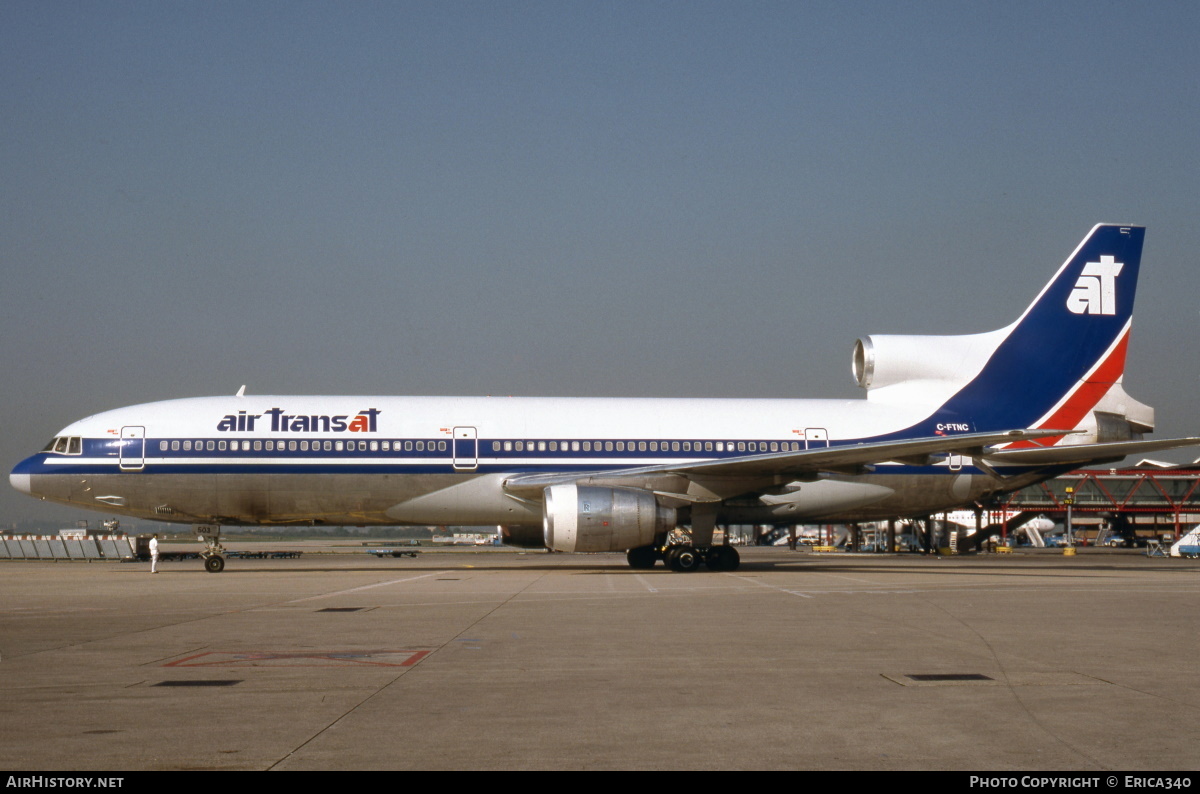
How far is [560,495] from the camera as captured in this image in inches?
922

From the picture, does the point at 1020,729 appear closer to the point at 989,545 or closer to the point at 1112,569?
the point at 1112,569

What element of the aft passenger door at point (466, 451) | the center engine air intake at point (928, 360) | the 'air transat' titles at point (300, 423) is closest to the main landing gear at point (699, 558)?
the aft passenger door at point (466, 451)

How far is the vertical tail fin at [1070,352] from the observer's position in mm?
28656

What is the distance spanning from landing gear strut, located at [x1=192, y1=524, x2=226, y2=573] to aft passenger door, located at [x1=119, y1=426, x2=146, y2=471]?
7.21 feet

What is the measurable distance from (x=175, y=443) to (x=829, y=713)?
2127 cm

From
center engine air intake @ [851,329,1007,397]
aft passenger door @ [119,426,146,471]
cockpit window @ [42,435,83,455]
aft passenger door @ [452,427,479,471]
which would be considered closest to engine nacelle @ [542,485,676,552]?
aft passenger door @ [452,427,479,471]

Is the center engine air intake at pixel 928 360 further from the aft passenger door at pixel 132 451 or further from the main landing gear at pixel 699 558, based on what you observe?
the aft passenger door at pixel 132 451

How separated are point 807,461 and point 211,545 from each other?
14.9m

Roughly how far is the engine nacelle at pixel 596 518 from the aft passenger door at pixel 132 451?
9.57 m

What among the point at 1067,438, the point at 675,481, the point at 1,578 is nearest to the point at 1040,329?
the point at 1067,438

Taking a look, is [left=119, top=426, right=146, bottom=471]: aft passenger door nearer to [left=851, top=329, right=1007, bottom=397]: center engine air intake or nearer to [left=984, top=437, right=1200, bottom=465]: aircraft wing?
[left=851, top=329, right=1007, bottom=397]: center engine air intake

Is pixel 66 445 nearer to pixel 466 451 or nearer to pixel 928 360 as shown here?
pixel 466 451

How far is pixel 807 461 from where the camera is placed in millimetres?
23781

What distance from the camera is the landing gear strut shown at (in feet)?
86.0
